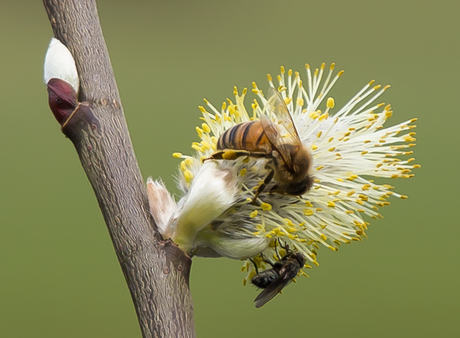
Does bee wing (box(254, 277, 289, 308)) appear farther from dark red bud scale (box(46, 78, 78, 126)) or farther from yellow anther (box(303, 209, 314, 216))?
dark red bud scale (box(46, 78, 78, 126))

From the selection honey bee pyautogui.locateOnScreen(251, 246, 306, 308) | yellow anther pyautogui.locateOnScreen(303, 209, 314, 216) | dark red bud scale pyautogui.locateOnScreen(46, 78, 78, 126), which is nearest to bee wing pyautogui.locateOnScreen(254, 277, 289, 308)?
honey bee pyautogui.locateOnScreen(251, 246, 306, 308)

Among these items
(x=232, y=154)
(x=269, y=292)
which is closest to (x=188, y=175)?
(x=232, y=154)

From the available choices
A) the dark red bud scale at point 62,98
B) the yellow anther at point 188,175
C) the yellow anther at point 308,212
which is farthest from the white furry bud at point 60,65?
the yellow anther at point 308,212

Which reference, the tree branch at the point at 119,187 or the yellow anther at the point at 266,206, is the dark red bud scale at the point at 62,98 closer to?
the tree branch at the point at 119,187

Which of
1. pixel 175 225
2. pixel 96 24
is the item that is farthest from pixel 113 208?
pixel 96 24

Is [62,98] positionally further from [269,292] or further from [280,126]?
[269,292]
